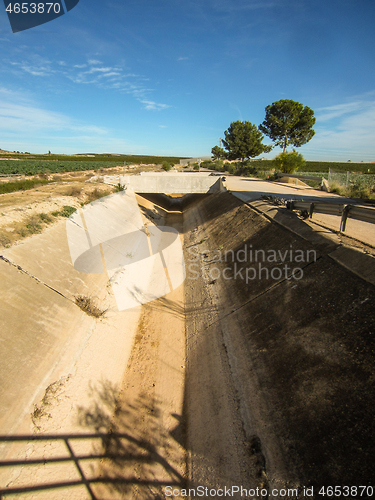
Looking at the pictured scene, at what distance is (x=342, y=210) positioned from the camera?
8812 millimetres

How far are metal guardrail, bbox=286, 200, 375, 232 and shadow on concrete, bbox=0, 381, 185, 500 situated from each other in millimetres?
8308

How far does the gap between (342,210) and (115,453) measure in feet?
33.7

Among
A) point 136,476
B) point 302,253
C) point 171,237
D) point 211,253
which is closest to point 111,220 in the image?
point 171,237

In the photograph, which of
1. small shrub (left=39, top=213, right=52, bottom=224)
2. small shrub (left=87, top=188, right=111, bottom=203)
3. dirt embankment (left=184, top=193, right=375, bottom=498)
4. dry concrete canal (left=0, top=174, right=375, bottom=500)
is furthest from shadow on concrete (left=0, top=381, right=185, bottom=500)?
small shrub (left=87, top=188, right=111, bottom=203)

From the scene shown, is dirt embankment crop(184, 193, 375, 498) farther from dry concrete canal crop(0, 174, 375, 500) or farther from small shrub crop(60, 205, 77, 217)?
small shrub crop(60, 205, 77, 217)

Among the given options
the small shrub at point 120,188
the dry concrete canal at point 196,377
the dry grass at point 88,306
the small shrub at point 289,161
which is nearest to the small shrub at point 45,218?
the dry concrete canal at point 196,377

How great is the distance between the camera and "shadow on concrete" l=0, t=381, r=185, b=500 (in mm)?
5720

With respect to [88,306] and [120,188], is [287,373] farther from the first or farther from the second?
[120,188]

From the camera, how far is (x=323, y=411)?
4938 millimetres

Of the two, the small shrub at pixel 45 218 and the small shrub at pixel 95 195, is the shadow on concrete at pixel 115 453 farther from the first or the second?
the small shrub at pixel 95 195

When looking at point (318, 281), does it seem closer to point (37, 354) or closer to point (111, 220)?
point (37, 354)

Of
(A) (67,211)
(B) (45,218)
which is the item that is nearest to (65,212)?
(A) (67,211)

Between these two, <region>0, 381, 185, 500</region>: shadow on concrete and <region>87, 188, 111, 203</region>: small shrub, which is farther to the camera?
<region>87, 188, 111, 203</region>: small shrub

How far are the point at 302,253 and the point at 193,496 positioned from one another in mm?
7723
